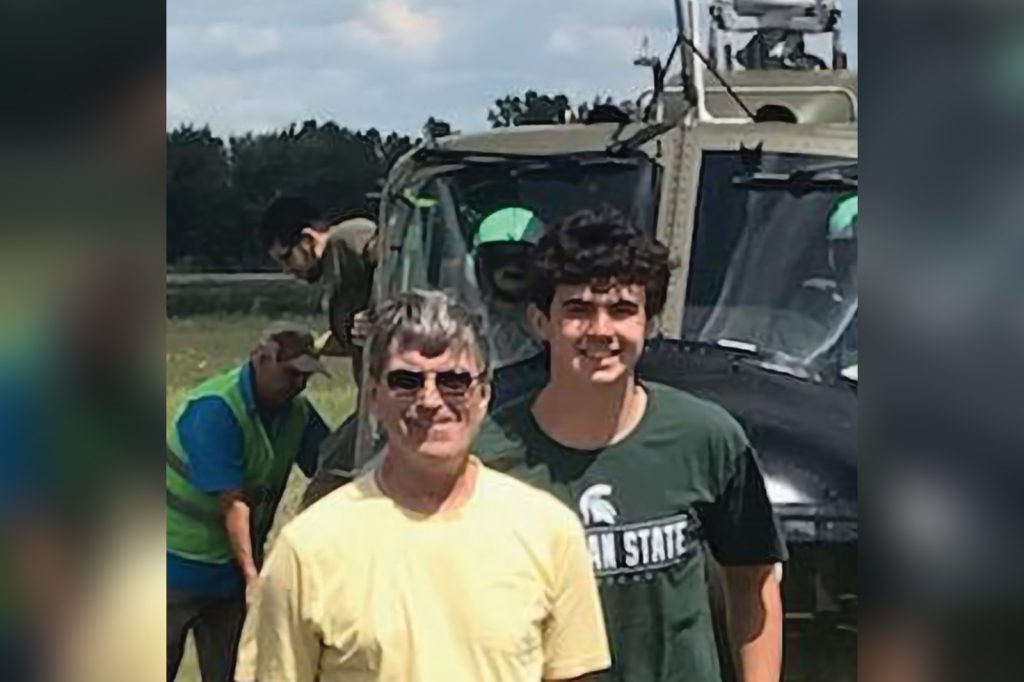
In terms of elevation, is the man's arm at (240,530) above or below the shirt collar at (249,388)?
below

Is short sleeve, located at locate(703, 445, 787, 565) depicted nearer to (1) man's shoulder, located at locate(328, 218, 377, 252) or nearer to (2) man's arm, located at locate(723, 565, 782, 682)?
(2) man's arm, located at locate(723, 565, 782, 682)

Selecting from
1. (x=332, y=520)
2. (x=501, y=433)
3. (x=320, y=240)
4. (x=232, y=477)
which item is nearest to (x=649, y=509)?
(x=501, y=433)

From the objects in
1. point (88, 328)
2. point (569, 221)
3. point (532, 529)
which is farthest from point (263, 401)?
point (88, 328)

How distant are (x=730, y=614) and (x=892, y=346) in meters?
1.05

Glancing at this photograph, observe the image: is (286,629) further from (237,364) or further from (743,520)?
(237,364)

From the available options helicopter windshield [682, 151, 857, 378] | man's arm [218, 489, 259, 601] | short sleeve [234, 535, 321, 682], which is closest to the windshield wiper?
helicopter windshield [682, 151, 857, 378]

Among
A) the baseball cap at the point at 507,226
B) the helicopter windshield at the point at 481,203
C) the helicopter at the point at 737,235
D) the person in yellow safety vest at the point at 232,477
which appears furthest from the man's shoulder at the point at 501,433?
the person in yellow safety vest at the point at 232,477

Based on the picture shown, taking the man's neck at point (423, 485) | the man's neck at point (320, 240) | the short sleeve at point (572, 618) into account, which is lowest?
the short sleeve at point (572, 618)

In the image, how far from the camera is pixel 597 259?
254cm

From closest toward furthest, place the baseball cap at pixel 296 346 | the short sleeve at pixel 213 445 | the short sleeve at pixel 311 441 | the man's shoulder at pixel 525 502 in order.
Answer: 1. the man's shoulder at pixel 525 502
2. the short sleeve at pixel 213 445
3. the short sleeve at pixel 311 441
4. the baseball cap at pixel 296 346

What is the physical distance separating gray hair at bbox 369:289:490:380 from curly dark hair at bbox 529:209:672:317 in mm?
225

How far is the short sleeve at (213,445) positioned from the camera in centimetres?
414

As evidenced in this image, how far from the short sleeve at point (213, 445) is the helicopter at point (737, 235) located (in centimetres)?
43

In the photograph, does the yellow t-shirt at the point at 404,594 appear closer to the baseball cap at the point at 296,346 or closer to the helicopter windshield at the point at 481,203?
the helicopter windshield at the point at 481,203
